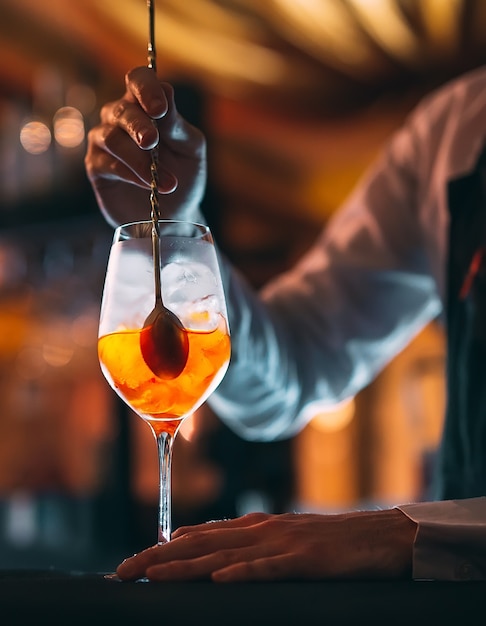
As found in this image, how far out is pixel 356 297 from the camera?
1800mm

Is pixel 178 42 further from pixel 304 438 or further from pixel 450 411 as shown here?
pixel 304 438

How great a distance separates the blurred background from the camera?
118 inches

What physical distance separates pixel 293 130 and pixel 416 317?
3.96 meters

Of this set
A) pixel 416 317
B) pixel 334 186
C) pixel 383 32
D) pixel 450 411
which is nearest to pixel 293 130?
pixel 334 186

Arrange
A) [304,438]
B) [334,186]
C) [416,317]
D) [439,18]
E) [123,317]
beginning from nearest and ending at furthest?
[123,317]
[416,317]
[439,18]
[334,186]
[304,438]

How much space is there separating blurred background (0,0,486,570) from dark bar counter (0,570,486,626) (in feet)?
5.89

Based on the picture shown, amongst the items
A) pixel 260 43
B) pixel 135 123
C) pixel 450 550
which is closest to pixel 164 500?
pixel 450 550

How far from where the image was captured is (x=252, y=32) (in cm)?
434

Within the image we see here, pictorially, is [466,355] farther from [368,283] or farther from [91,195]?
[91,195]

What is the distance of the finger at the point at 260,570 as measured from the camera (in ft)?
1.99

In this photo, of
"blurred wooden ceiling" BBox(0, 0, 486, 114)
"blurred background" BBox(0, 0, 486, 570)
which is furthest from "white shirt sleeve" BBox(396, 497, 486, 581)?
"blurred wooden ceiling" BBox(0, 0, 486, 114)

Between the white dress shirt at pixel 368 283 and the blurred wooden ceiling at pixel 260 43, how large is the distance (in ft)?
7.79

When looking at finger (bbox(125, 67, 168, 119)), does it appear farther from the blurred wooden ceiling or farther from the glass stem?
the blurred wooden ceiling

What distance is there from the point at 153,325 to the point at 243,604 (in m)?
0.40
